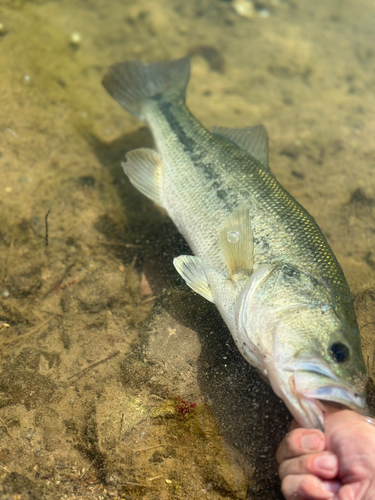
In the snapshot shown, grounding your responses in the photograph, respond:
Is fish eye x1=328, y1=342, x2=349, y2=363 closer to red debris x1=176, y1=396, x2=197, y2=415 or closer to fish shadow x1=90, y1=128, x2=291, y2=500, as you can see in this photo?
fish shadow x1=90, y1=128, x2=291, y2=500

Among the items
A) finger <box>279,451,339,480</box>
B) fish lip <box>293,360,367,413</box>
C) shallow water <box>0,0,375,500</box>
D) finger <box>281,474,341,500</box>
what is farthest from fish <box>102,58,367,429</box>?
shallow water <box>0,0,375,500</box>

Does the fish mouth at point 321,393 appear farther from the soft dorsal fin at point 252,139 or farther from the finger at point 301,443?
the soft dorsal fin at point 252,139

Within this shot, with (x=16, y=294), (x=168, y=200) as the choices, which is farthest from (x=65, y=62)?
(x=16, y=294)

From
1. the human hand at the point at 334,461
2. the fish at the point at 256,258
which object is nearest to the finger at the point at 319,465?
the human hand at the point at 334,461

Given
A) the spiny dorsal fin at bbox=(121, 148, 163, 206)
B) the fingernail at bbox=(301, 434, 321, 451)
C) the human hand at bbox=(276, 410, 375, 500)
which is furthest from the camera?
the spiny dorsal fin at bbox=(121, 148, 163, 206)

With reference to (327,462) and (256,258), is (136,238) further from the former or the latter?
(327,462)

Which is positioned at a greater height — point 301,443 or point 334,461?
point 334,461

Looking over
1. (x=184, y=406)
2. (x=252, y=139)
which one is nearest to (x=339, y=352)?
(x=184, y=406)
